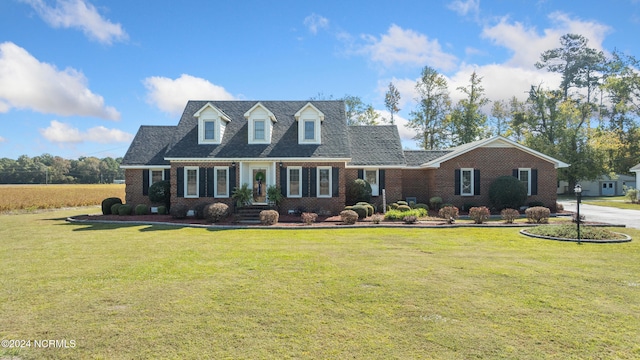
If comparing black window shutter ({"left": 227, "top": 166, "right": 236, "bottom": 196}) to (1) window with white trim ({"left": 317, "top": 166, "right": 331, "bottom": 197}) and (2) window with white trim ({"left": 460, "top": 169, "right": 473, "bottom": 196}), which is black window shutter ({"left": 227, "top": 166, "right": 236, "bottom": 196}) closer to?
(1) window with white trim ({"left": 317, "top": 166, "right": 331, "bottom": 197})

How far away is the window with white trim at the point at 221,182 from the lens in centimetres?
2056

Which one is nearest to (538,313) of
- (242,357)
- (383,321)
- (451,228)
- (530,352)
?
(530,352)

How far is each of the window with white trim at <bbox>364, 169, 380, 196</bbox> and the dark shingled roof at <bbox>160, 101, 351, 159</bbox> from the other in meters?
3.07

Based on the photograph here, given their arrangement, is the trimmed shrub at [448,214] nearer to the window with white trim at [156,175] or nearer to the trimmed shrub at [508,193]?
the trimmed shrub at [508,193]

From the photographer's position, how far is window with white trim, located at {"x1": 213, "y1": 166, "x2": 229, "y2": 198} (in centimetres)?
2056

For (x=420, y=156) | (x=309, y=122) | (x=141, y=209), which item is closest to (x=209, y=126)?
(x=309, y=122)

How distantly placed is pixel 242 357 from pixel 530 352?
3519 millimetres

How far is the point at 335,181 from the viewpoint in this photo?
20.3 meters

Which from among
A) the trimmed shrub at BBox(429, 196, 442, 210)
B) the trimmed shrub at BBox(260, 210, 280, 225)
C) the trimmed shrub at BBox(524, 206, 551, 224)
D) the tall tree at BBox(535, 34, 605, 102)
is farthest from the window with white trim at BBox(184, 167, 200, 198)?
the tall tree at BBox(535, 34, 605, 102)

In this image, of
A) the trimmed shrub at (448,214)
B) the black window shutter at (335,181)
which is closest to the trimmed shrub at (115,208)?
the black window shutter at (335,181)

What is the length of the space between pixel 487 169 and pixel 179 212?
19298 millimetres

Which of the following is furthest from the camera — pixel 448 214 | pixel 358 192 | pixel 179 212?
pixel 358 192

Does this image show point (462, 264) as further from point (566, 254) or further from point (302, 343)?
point (302, 343)

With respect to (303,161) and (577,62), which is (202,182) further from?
(577,62)
